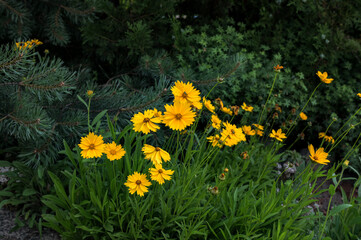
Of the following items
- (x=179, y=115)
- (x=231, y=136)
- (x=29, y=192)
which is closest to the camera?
(x=179, y=115)

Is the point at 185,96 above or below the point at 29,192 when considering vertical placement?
below

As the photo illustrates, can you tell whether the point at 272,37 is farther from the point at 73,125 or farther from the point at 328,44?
the point at 73,125

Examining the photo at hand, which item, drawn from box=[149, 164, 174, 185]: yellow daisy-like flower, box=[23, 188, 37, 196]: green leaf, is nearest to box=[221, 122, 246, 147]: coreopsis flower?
box=[149, 164, 174, 185]: yellow daisy-like flower

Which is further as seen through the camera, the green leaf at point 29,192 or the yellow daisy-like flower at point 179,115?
the green leaf at point 29,192

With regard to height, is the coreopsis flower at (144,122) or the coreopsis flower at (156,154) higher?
the coreopsis flower at (144,122)

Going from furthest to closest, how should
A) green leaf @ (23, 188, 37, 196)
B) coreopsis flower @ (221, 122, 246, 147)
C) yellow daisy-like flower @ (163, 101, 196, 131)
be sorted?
green leaf @ (23, 188, 37, 196) < coreopsis flower @ (221, 122, 246, 147) < yellow daisy-like flower @ (163, 101, 196, 131)

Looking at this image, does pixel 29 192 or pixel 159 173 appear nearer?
pixel 159 173

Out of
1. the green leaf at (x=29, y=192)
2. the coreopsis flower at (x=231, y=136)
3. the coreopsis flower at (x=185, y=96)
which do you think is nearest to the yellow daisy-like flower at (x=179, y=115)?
the coreopsis flower at (x=185, y=96)

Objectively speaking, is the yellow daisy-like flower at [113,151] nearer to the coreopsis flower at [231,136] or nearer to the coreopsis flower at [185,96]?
the coreopsis flower at [185,96]

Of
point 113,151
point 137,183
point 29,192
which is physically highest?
point 29,192

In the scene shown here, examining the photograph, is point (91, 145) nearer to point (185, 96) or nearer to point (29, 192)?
point (185, 96)

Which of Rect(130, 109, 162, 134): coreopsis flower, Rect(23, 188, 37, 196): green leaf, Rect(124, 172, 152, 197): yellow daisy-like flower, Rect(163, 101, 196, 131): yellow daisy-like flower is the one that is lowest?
Rect(124, 172, 152, 197): yellow daisy-like flower

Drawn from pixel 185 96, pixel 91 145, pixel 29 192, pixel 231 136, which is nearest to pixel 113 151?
pixel 91 145

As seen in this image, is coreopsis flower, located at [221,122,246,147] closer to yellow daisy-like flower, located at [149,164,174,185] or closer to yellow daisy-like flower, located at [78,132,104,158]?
yellow daisy-like flower, located at [149,164,174,185]
